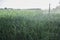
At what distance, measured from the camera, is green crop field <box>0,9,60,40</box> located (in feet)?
7.24

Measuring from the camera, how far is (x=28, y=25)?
2.26 m

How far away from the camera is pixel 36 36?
7.34 feet

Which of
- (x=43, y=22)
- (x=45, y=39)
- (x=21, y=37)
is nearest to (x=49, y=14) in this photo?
(x=43, y=22)

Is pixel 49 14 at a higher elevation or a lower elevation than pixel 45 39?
higher

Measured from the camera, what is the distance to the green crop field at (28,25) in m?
2.21

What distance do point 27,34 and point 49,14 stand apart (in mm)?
594

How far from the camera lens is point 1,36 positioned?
2191 millimetres

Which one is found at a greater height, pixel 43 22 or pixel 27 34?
pixel 43 22

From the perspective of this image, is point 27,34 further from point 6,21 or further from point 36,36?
point 6,21
